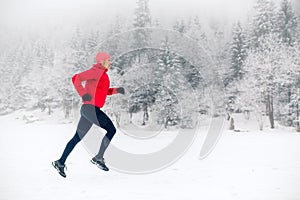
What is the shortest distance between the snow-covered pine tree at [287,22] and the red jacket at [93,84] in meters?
38.7

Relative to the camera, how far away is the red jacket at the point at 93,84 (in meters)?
4.27

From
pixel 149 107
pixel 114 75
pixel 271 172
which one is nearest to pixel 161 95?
pixel 149 107

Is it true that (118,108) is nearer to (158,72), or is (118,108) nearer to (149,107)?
(149,107)

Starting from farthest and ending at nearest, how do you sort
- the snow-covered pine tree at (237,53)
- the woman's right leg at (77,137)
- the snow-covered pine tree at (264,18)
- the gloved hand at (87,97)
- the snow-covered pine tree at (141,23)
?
the snow-covered pine tree at (237,53), the snow-covered pine tree at (264,18), the snow-covered pine tree at (141,23), the woman's right leg at (77,137), the gloved hand at (87,97)

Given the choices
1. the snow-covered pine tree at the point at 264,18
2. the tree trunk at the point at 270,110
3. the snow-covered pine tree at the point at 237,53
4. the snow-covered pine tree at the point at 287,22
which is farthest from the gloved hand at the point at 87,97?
the snow-covered pine tree at the point at 287,22

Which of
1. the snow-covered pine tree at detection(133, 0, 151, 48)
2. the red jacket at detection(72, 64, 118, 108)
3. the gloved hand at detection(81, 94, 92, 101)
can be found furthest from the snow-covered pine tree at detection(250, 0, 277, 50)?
the gloved hand at detection(81, 94, 92, 101)

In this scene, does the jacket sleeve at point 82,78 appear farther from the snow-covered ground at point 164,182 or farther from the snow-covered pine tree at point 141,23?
the snow-covered pine tree at point 141,23

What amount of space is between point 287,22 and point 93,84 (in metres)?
43.3

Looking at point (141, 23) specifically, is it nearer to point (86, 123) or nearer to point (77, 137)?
point (86, 123)

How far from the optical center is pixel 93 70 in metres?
4.34

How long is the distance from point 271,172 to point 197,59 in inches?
1448

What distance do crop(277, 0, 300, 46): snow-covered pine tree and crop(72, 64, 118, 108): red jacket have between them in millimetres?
38682

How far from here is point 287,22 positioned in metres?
39.1

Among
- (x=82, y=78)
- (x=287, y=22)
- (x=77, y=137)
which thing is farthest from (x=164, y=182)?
(x=287, y=22)
